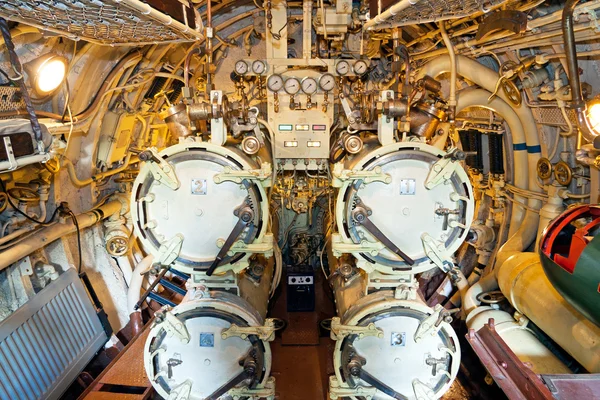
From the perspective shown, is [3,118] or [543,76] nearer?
[3,118]

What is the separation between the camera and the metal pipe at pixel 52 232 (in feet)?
10.3

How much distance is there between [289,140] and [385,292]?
4.84 ft

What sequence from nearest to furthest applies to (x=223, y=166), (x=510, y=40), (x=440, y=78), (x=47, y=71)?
(x=223, y=166)
(x=47, y=71)
(x=510, y=40)
(x=440, y=78)

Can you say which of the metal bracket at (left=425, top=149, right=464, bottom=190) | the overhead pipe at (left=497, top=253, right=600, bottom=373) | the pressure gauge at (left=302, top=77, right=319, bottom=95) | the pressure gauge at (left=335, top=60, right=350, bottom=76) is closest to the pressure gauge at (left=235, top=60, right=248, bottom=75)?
the pressure gauge at (left=302, top=77, right=319, bottom=95)

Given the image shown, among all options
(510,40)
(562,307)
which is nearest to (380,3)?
(510,40)

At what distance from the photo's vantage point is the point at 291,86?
346cm

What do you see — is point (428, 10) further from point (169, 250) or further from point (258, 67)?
point (169, 250)

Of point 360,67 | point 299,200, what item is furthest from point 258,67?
point 299,200

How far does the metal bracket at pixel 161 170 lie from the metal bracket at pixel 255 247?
1.77 feet

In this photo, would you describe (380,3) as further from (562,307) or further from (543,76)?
(562,307)

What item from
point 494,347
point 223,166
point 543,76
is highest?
point 543,76

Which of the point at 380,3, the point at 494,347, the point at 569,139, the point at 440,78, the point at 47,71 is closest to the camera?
the point at 494,347

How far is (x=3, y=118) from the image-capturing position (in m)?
2.71

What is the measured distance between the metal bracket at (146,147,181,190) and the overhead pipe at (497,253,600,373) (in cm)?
268
